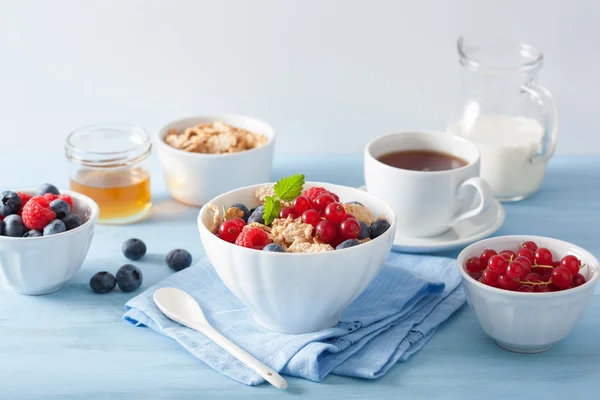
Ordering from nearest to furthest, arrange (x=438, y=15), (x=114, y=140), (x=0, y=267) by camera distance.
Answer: (x=0, y=267) < (x=114, y=140) < (x=438, y=15)

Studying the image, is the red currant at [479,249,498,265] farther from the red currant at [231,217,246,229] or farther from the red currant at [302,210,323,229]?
the red currant at [231,217,246,229]

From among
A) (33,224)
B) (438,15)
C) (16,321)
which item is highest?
(438,15)

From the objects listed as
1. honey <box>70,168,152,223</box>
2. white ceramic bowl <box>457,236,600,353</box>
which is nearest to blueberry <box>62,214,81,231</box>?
honey <box>70,168,152,223</box>

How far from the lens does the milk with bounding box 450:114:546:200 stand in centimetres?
173

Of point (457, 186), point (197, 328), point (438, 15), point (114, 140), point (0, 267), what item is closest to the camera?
point (197, 328)

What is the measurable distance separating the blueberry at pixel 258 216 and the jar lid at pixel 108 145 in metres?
0.45

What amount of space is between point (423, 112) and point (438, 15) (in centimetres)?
23

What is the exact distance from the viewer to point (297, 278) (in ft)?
3.96

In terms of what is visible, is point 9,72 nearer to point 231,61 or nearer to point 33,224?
point 231,61

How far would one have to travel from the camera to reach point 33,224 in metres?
1.39

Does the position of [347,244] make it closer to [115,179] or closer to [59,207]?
[59,207]

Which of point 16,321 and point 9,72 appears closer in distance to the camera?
point 16,321

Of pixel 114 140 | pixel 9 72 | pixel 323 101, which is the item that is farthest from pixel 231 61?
pixel 9 72

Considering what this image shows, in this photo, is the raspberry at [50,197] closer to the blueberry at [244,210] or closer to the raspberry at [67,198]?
the raspberry at [67,198]
